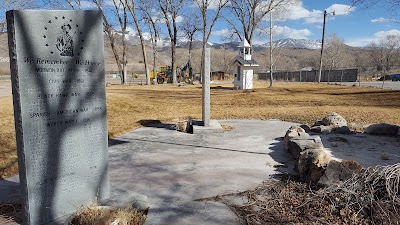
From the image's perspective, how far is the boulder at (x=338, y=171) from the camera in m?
3.75

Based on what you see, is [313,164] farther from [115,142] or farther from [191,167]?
[115,142]

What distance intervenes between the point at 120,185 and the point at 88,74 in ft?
5.71

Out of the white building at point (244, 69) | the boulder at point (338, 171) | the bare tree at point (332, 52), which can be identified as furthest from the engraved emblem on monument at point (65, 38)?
the bare tree at point (332, 52)

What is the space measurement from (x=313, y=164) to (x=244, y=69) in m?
26.0

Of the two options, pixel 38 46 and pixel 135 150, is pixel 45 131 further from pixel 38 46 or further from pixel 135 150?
pixel 135 150

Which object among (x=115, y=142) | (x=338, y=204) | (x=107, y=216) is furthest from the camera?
(x=115, y=142)

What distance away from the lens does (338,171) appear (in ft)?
12.5

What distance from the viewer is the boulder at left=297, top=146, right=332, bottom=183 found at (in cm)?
411

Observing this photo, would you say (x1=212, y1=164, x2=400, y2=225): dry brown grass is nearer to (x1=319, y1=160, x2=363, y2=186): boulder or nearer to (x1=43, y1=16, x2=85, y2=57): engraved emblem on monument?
(x1=319, y1=160, x2=363, y2=186): boulder

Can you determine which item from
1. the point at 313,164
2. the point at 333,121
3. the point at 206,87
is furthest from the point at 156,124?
the point at 313,164

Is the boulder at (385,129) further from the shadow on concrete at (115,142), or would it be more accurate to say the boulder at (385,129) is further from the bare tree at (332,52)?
the bare tree at (332,52)

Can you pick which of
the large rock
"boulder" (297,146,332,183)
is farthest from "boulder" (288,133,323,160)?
the large rock

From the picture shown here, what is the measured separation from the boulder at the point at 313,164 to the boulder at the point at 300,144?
82 centimetres

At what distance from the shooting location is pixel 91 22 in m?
3.39
